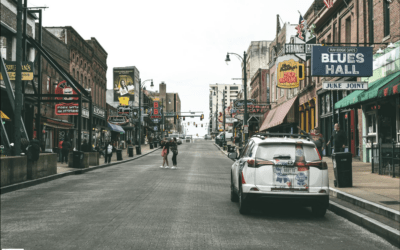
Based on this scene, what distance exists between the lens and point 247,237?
7.14 m

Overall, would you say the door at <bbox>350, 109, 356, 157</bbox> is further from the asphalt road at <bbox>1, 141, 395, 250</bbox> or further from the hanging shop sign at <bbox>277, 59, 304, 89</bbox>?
the asphalt road at <bbox>1, 141, 395, 250</bbox>

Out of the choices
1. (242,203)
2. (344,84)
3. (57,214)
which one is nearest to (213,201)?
(242,203)

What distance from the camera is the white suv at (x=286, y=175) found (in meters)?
8.81

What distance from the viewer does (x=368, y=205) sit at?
927 centimetres

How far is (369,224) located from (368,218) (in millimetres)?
303

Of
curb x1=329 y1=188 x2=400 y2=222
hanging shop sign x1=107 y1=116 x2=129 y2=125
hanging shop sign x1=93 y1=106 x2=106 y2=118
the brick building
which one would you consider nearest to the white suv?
curb x1=329 y1=188 x2=400 y2=222

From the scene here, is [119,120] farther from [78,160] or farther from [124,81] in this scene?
[124,81]

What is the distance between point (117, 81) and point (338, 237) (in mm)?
85152

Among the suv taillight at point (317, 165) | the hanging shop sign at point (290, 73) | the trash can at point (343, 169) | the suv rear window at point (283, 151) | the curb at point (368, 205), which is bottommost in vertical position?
the curb at point (368, 205)

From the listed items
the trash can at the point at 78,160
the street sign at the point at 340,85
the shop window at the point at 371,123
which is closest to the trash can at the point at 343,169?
the street sign at the point at 340,85

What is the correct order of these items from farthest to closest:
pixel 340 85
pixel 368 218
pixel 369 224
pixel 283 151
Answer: pixel 340 85
pixel 283 151
pixel 368 218
pixel 369 224

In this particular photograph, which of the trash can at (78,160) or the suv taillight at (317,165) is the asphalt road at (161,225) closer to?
the suv taillight at (317,165)

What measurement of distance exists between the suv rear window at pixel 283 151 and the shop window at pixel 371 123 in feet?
43.1

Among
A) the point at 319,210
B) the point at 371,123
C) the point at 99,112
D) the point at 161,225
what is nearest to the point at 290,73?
the point at 371,123
